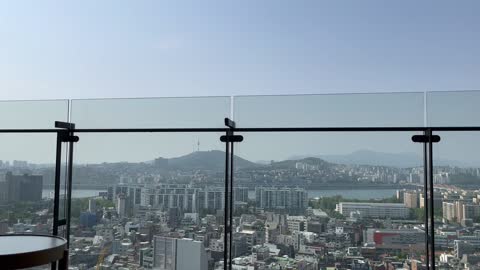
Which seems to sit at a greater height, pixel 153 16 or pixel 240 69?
pixel 153 16

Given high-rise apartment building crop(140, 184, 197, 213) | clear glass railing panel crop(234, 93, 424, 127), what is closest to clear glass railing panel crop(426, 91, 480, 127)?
clear glass railing panel crop(234, 93, 424, 127)

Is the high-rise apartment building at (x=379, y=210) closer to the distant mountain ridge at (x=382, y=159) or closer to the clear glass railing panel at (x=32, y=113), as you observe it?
the distant mountain ridge at (x=382, y=159)

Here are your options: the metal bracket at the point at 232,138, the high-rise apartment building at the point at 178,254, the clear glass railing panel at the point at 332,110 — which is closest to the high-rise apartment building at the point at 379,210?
the clear glass railing panel at the point at 332,110

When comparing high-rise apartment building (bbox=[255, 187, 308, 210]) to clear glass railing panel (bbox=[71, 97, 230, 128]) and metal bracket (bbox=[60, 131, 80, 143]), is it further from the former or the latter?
metal bracket (bbox=[60, 131, 80, 143])

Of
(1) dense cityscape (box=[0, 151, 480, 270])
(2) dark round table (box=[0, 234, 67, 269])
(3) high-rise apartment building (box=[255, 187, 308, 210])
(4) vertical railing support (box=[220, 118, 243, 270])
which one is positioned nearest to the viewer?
(2) dark round table (box=[0, 234, 67, 269])

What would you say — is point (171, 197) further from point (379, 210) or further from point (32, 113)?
point (379, 210)

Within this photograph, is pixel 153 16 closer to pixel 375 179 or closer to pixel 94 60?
pixel 94 60

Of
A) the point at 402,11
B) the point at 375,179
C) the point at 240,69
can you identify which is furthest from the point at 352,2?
the point at 375,179
